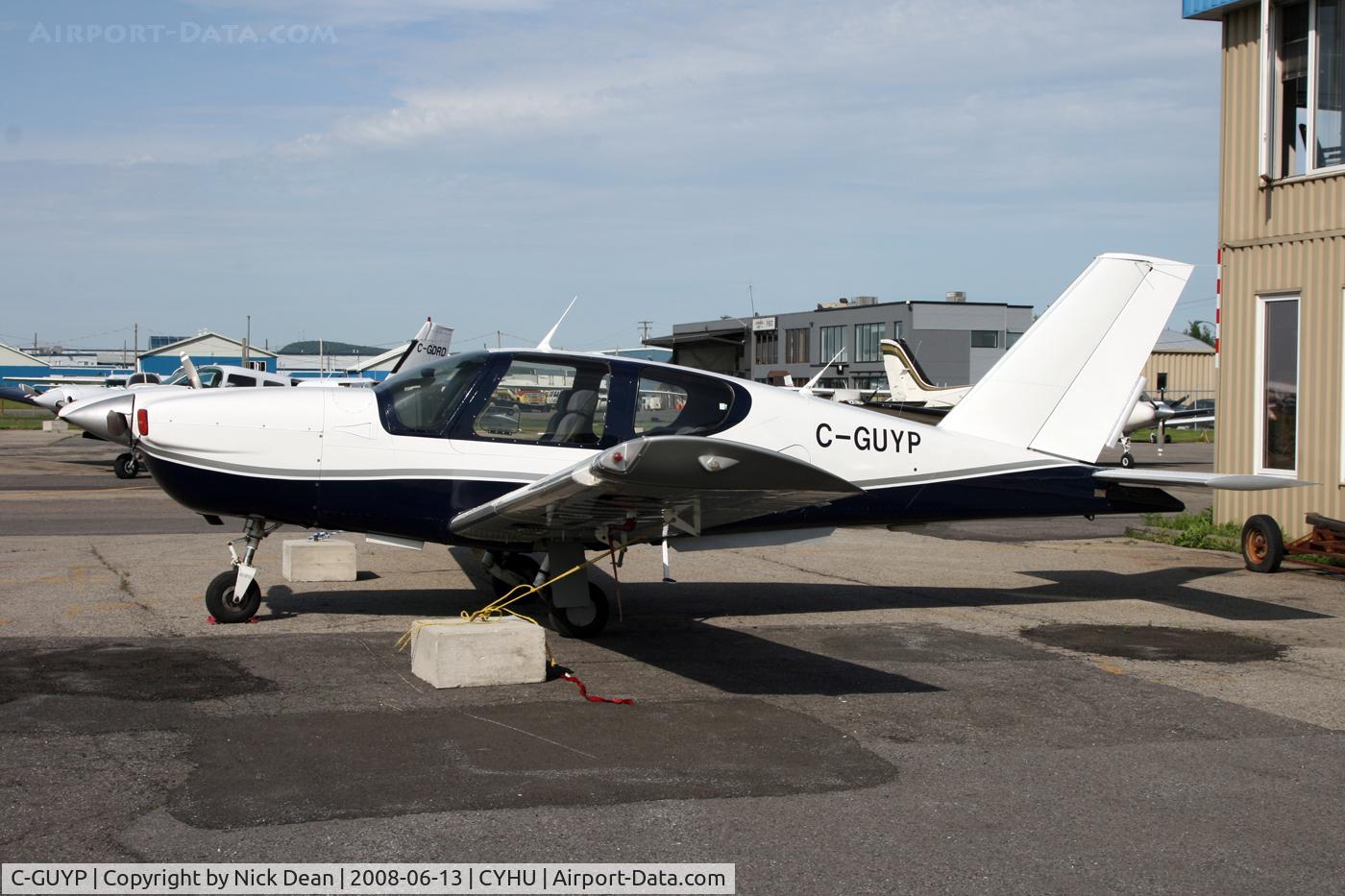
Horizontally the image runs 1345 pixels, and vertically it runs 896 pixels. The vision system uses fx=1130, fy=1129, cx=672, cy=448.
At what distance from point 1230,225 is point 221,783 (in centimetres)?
1296

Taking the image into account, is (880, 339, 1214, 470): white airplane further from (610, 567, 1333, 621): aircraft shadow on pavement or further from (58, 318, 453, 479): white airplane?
(610, 567, 1333, 621): aircraft shadow on pavement

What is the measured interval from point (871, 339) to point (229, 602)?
6788cm

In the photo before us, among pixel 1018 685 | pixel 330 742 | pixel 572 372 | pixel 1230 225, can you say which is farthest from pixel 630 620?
pixel 1230 225

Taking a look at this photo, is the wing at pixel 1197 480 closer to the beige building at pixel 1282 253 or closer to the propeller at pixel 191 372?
the beige building at pixel 1282 253

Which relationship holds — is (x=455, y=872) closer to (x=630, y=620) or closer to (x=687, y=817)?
(x=687, y=817)

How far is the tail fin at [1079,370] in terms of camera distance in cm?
906

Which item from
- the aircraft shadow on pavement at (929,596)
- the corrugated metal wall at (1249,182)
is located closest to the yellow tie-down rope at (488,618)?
the aircraft shadow on pavement at (929,596)

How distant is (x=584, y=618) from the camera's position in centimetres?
795

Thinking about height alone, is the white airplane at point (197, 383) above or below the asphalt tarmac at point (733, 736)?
above

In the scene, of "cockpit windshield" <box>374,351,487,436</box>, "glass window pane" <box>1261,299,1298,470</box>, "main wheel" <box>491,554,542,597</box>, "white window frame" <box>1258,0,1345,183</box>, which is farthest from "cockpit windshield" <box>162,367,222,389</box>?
"white window frame" <box>1258,0,1345,183</box>

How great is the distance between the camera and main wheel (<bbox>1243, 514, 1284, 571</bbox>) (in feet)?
36.1

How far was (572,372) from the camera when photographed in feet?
26.6

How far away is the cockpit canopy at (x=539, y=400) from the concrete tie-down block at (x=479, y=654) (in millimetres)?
1743

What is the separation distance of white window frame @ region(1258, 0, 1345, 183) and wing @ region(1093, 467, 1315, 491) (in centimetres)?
597
